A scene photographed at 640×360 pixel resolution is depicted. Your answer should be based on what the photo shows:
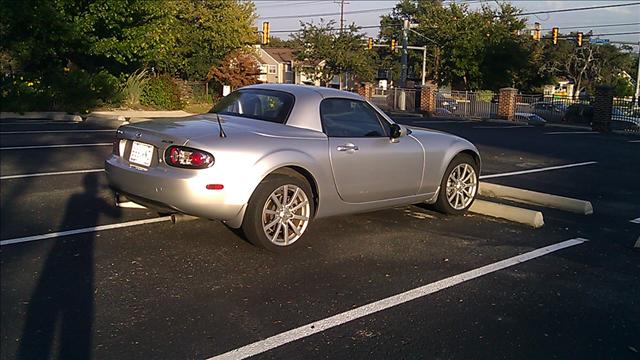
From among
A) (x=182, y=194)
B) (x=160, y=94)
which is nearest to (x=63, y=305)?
(x=182, y=194)

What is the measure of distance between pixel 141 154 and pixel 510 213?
406 cm

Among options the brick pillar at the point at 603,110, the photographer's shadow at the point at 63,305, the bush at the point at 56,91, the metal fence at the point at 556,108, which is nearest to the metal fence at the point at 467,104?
the metal fence at the point at 556,108

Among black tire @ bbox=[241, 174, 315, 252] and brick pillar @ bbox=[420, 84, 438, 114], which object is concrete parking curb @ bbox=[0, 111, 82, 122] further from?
brick pillar @ bbox=[420, 84, 438, 114]

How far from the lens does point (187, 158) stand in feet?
17.0

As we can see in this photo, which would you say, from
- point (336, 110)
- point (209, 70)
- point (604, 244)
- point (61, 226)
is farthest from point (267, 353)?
point (209, 70)

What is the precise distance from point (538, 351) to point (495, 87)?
144 feet

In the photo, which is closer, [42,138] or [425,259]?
[425,259]

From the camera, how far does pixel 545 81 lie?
65812mm

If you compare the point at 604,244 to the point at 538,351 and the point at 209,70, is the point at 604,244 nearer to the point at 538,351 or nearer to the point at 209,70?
the point at 538,351

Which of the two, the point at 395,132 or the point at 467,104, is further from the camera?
the point at 467,104

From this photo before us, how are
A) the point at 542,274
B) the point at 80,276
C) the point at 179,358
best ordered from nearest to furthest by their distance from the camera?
the point at 179,358, the point at 80,276, the point at 542,274

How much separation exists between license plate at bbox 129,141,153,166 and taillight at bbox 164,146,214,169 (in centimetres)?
24

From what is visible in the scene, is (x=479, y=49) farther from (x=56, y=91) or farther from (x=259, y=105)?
(x=259, y=105)

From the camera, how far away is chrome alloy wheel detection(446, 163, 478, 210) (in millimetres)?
7129
